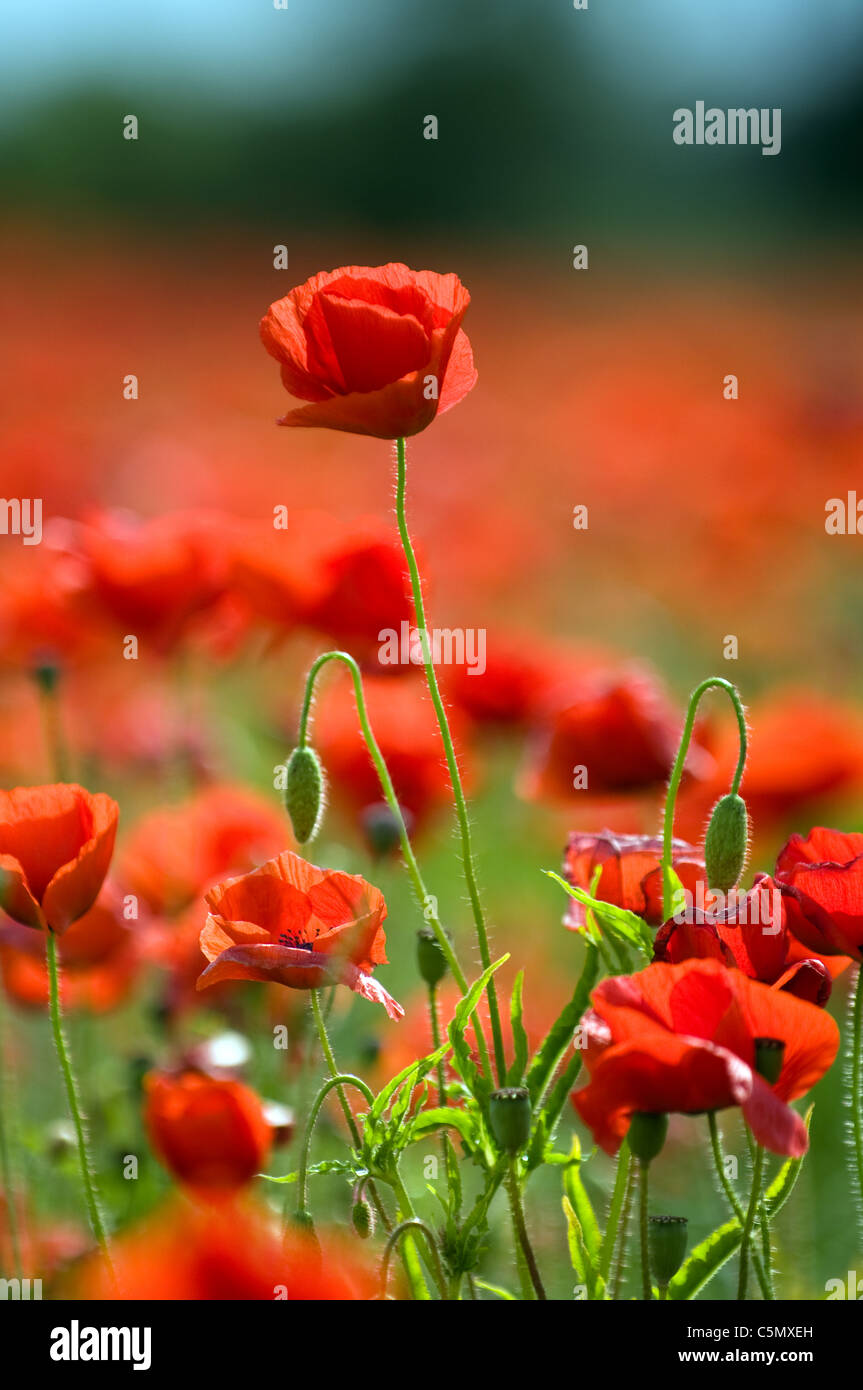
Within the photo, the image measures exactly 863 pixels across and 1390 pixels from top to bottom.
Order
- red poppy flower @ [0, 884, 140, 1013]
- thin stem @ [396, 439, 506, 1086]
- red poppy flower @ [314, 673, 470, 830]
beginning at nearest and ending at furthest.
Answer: thin stem @ [396, 439, 506, 1086], red poppy flower @ [0, 884, 140, 1013], red poppy flower @ [314, 673, 470, 830]

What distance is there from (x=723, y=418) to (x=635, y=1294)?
263 centimetres

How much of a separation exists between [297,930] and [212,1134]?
0.19 meters

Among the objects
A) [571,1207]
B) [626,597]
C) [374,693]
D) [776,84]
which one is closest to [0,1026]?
[374,693]

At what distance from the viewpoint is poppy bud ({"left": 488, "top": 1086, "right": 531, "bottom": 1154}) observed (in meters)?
0.62

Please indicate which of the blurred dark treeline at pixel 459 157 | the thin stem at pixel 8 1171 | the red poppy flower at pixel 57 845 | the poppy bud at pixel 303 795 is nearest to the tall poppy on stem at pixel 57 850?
the red poppy flower at pixel 57 845

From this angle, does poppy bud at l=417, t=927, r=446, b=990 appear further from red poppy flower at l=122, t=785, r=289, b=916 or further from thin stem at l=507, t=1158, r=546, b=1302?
red poppy flower at l=122, t=785, r=289, b=916

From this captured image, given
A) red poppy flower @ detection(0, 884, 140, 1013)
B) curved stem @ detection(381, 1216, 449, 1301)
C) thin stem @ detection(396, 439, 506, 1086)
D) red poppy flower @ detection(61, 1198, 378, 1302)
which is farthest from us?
red poppy flower @ detection(0, 884, 140, 1013)

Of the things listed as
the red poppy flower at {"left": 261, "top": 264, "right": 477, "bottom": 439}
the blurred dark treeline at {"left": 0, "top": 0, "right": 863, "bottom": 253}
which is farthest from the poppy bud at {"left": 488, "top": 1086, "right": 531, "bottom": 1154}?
the blurred dark treeline at {"left": 0, "top": 0, "right": 863, "bottom": 253}

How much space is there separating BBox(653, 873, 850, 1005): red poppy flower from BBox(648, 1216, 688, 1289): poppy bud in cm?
11

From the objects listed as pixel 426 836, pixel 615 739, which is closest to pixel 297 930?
pixel 615 739

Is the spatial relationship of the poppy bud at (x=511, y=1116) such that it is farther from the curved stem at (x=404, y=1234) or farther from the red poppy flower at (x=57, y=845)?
the red poppy flower at (x=57, y=845)

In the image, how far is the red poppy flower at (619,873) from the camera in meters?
0.74

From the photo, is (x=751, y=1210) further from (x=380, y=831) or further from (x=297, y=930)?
(x=380, y=831)

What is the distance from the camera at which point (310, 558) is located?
1125 millimetres
